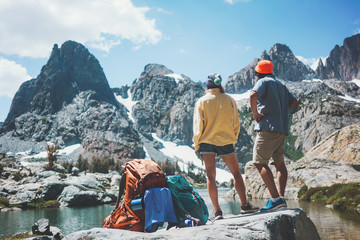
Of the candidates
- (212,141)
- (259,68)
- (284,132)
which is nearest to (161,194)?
(212,141)

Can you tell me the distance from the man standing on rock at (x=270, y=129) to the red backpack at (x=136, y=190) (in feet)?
6.41

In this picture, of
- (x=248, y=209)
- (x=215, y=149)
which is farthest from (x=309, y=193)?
(x=215, y=149)

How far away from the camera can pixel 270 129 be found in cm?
509

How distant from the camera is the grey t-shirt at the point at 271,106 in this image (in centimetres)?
514

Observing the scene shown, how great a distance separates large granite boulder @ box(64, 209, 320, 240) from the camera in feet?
12.0

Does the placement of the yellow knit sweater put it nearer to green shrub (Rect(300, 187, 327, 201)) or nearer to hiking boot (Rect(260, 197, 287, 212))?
hiking boot (Rect(260, 197, 287, 212))

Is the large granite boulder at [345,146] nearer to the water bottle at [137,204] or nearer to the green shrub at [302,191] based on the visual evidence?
the green shrub at [302,191]

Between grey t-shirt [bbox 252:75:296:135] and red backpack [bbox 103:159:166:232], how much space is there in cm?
220

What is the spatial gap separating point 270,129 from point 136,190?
9.07 ft

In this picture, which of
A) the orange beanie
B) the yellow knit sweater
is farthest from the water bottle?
the orange beanie

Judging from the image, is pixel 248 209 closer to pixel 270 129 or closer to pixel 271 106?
pixel 270 129

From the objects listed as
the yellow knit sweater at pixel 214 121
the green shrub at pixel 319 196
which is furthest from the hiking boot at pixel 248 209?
the green shrub at pixel 319 196

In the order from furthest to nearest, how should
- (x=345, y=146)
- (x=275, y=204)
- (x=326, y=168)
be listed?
(x=345, y=146), (x=326, y=168), (x=275, y=204)

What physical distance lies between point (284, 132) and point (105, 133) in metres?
188
